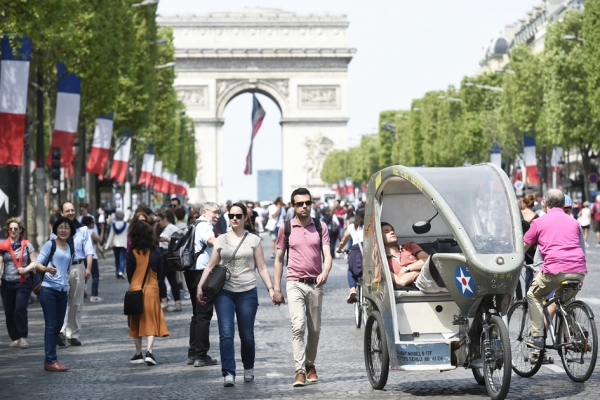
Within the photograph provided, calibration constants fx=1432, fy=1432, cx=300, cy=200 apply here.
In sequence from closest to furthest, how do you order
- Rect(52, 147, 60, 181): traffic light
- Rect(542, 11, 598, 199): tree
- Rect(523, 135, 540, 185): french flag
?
Rect(52, 147, 60, 181): traffic light, Rect(523, 135, 540, 185): french flag, Rect(542, 11, 598, 199): tree

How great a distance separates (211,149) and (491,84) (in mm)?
40101

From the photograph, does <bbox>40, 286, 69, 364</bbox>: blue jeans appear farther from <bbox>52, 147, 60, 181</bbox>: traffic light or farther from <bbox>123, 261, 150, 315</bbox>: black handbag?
<bbox>52, 147, 60, 181</bbox>: traffic light

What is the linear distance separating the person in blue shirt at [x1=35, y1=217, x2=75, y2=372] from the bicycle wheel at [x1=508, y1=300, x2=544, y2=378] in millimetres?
4186

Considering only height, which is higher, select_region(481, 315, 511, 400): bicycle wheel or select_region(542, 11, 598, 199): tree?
select_region(542, 11, 598, 199): tree

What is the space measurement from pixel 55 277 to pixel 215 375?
2.18m

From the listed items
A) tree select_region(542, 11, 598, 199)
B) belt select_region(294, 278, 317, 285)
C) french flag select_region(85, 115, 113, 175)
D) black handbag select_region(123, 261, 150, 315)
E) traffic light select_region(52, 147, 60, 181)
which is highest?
tree select_region(542, 11, 598, 199)

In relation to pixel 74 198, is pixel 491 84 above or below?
above

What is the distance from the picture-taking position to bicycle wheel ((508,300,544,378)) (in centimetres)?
1163

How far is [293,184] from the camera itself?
111625mm

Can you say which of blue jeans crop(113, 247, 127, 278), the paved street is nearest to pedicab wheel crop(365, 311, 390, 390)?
the paved street

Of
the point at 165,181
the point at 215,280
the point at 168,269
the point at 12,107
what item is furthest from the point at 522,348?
the point at 165,181

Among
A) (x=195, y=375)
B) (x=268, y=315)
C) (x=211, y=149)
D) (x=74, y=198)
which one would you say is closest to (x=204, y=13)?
(x=211, y=149)

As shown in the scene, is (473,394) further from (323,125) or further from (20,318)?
(323,125)

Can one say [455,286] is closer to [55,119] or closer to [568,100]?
[55,119]
